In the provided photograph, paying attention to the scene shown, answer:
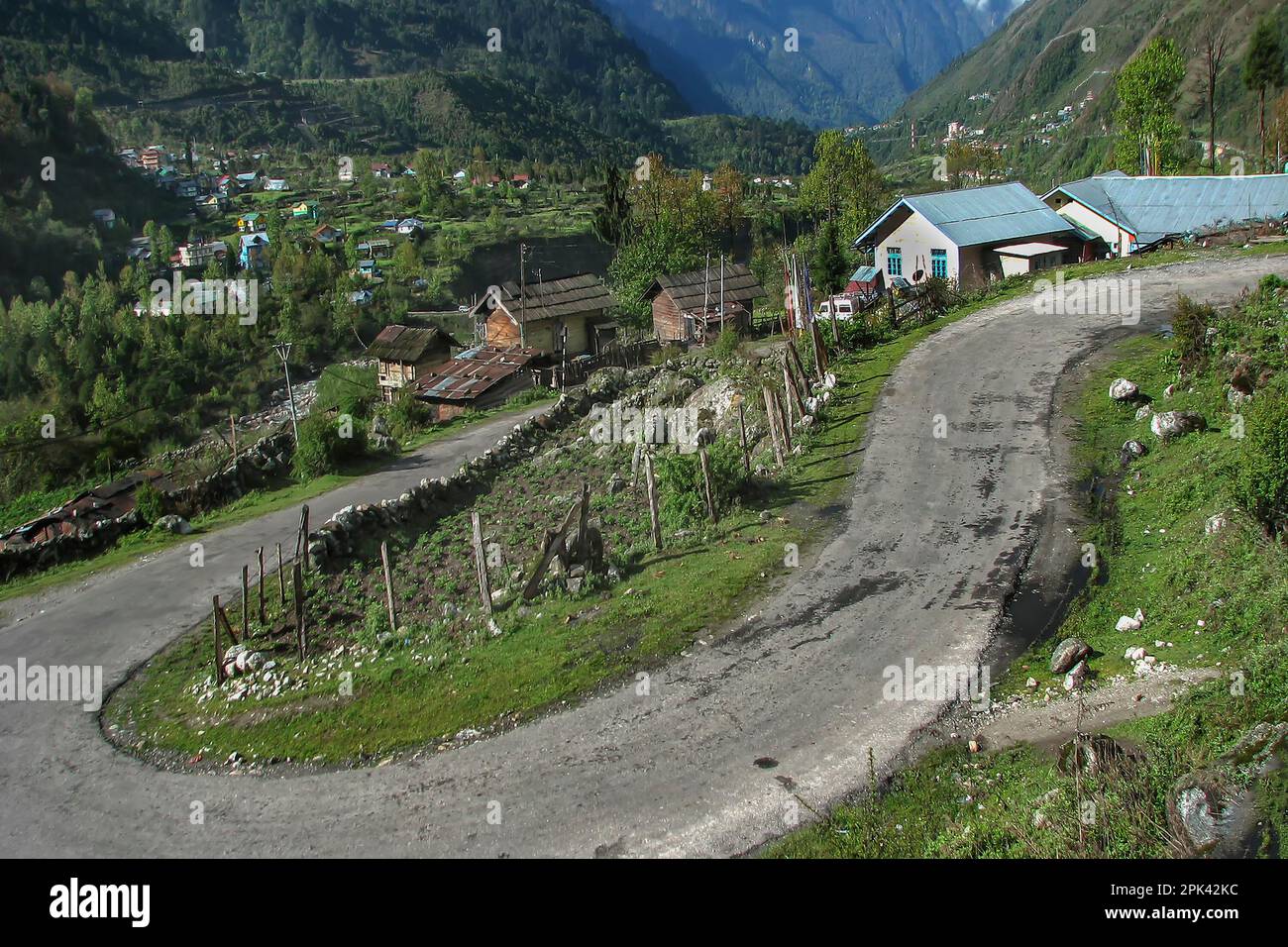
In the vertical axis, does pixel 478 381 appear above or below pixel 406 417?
above

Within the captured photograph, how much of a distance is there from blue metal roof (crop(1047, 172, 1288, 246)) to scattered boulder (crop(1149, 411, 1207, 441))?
27.3m

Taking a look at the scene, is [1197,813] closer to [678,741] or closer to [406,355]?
[678,741]

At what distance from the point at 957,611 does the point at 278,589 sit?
1412 centimetres

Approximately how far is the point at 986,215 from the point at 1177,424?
2837 cm

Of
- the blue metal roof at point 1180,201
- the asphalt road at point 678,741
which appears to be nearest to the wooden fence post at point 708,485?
the asphalt road at point 678,741

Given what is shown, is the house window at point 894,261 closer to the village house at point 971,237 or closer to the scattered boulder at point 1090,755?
the village house at point 971,237

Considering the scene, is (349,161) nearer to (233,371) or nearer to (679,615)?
(233,371)

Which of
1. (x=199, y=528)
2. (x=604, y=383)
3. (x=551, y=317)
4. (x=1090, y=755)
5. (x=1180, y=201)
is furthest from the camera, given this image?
(x=551, y=317)

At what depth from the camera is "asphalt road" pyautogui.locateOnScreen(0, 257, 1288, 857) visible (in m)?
11.0

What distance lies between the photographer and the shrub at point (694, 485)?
64.3 feet

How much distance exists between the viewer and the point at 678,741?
40.1ft

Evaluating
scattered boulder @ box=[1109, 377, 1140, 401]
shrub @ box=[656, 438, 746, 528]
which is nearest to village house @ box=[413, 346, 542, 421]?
shrub @ box=[656, 438, 746, 528]

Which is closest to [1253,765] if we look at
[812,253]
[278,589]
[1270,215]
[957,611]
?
[957,611]

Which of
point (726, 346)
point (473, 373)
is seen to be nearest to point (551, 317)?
point (473, 373)
